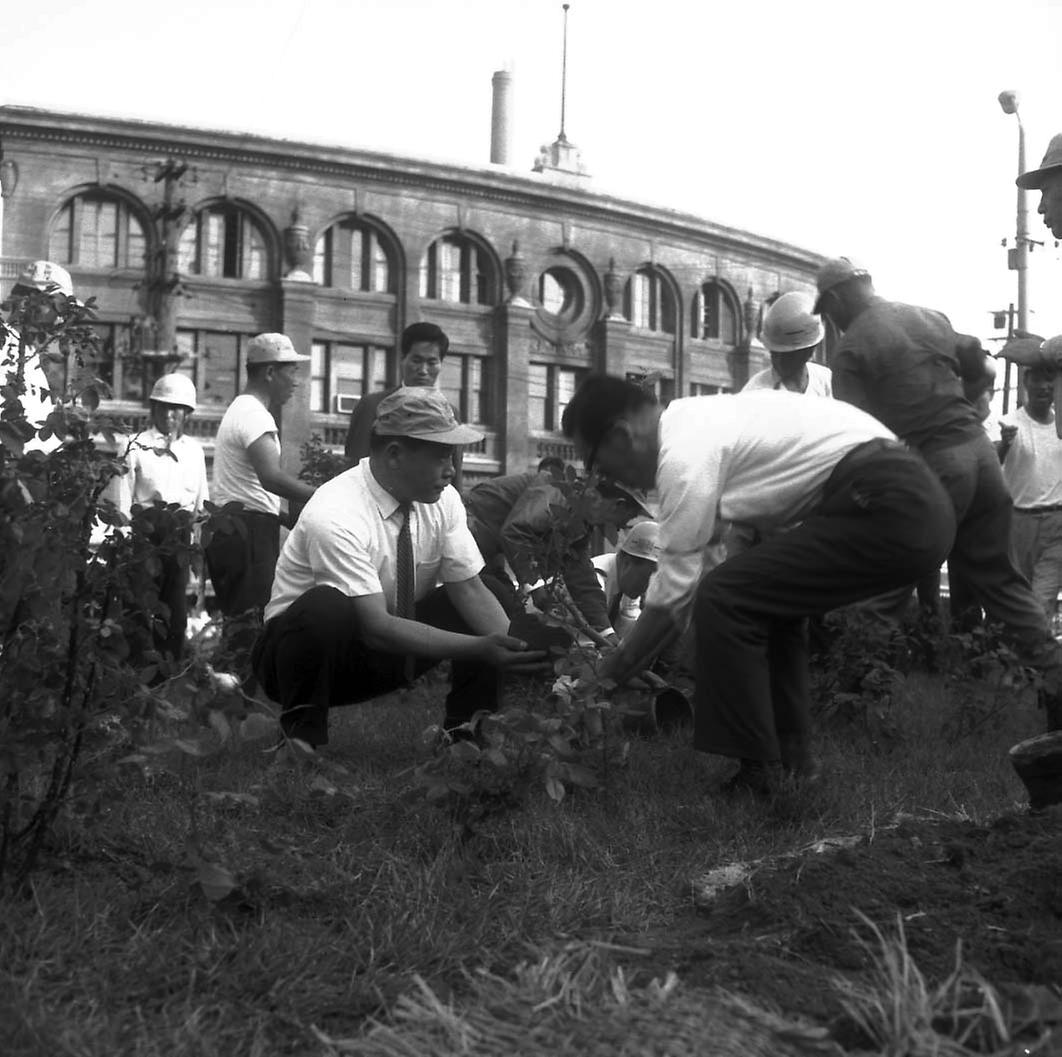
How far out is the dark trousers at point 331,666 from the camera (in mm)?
5301

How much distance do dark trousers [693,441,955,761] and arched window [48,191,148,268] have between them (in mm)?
36819

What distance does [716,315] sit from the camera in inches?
1911

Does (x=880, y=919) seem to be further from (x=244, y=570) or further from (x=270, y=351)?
(x=270, y=351)

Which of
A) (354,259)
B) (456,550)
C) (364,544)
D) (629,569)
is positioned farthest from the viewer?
(354,259)

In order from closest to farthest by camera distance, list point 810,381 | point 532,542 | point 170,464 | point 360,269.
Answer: point 532,542 → point 810,381 → point 170,464 → point 360,269

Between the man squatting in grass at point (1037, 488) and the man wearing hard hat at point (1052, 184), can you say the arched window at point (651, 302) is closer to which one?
the man squatting in grass at point (1037, 488)

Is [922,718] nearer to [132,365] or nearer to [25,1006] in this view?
[25,1006]

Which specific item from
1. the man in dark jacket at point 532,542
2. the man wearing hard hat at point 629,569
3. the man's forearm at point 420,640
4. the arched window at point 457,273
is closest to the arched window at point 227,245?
the arched window at point 457,273

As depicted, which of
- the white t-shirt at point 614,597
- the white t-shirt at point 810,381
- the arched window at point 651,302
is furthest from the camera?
the arched window at point 651,302

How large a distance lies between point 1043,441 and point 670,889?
6.76m

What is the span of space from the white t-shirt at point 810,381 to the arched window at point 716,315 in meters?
40.1

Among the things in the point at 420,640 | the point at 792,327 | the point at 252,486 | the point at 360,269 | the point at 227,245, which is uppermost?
the point at 227,245

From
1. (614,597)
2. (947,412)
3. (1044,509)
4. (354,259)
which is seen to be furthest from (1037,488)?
(354,259)

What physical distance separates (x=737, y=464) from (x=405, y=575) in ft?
4.57
